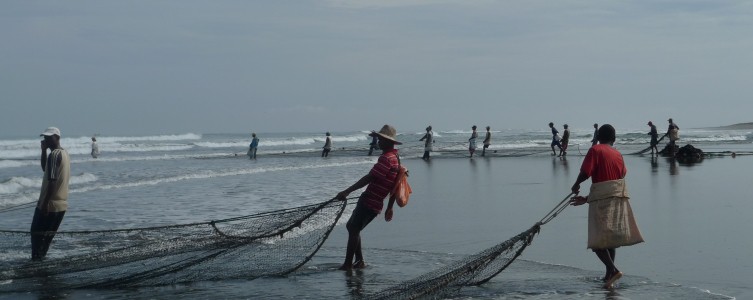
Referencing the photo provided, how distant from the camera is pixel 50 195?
28.2 feet

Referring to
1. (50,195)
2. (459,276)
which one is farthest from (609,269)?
(50,195)

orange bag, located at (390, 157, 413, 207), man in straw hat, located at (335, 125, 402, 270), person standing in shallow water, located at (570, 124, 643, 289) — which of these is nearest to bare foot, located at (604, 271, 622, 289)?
person standing in shallow water, located at (570, 124, 643, 289)

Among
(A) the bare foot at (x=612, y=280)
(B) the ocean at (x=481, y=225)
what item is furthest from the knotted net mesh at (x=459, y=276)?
(A) the bare foot at (x=612, y=280)

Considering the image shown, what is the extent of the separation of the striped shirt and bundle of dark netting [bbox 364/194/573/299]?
3.89 feet

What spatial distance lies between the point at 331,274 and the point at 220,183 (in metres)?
15.8

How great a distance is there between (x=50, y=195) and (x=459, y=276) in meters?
4.29

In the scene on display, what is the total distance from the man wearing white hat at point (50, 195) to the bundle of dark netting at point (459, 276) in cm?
347

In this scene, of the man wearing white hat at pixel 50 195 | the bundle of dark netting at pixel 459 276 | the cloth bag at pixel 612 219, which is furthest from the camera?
the man wearing white hat at pixel 50 195

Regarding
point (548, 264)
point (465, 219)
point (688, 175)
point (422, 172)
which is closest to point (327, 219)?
point (548, 264)

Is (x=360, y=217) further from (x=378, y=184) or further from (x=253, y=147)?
(x=253, y=147)

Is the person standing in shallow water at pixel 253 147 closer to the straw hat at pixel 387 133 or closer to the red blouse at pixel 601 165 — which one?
the straw hat at pixel 387 133

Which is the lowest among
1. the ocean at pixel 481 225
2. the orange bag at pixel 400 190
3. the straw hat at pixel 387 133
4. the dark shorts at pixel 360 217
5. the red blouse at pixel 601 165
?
the ocean at pixel 481 225

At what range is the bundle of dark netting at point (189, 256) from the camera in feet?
26.8

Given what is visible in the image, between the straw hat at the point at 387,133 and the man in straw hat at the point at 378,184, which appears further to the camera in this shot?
the straw hat at the point at 387,133
